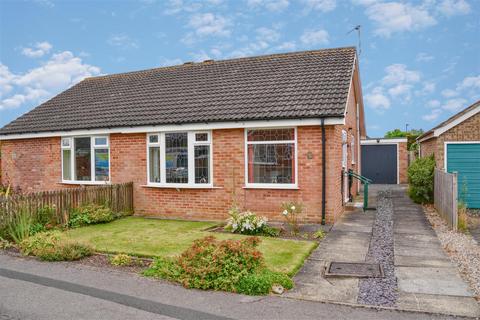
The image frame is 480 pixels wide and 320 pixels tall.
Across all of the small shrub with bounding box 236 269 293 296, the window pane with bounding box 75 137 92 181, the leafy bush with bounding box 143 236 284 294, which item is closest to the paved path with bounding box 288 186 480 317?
the small shrub with bounding box 236 269 293 296

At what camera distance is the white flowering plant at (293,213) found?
10.2 metres

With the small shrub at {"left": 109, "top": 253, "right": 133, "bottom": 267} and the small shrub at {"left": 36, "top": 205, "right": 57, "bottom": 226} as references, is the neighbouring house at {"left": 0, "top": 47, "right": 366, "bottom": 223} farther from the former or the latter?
the small shrub at {"left": 109, "top": 253, "right": 133, "bottom": 267}

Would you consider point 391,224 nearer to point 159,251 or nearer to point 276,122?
point 276,122

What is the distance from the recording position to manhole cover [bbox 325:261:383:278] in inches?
267

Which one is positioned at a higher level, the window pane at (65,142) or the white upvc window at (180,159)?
the window pane at (65,142)

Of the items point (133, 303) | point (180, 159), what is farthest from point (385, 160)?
point (133, 303)

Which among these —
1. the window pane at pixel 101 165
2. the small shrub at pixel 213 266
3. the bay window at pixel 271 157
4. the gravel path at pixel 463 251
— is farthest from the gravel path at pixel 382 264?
the window pane at pixel 101 165

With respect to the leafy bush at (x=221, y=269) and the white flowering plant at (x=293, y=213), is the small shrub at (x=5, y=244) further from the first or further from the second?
the white flowering plant at (x=293, y=213)

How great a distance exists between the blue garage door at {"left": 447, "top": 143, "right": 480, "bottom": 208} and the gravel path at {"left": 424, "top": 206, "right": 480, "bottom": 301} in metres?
3.51

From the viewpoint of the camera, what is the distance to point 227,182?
40.5 ft

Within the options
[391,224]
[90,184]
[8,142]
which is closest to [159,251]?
[391,224]

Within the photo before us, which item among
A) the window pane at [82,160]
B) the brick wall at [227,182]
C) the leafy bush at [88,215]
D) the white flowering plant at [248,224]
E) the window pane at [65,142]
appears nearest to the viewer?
the white flowering plant at [248,224]

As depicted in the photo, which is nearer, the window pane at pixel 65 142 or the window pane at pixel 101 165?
the window pane at pixel 101 165

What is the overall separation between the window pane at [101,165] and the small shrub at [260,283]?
385 inches
